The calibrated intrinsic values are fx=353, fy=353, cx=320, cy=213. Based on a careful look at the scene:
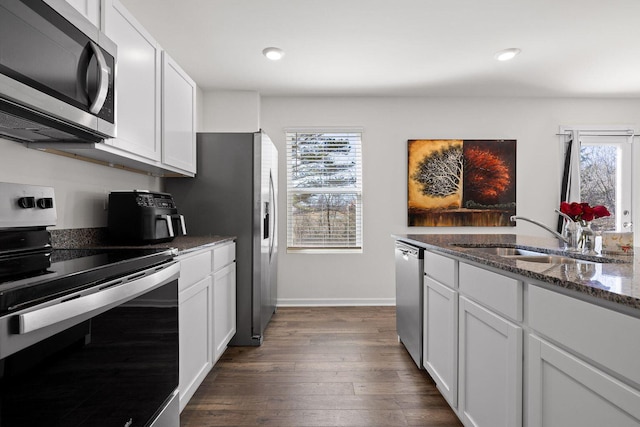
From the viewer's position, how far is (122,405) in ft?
3.85

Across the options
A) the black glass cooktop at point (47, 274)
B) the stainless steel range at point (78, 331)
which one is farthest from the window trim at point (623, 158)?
the black glass cooktop at point (47, 274)

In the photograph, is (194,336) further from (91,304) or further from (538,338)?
(538,338)

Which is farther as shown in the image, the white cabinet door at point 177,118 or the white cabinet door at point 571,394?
the white cabinet door at point 177,118

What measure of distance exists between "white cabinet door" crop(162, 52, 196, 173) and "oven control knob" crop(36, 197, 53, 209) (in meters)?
0.81

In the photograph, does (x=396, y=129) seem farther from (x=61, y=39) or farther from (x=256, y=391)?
(x=61, y=39)

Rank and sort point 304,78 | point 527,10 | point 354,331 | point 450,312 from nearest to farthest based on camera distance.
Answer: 1. point 450,312
2. point 527,10
3. point 354,331
4. point 304,78

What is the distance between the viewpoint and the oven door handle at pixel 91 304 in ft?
2.61

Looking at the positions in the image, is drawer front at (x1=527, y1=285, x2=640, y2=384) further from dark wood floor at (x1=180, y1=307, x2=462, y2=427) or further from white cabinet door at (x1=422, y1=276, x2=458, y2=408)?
dark wood floor at (x1=180, y1=307, x2=462, y2=427)

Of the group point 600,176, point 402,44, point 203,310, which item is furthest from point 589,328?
point 600,176

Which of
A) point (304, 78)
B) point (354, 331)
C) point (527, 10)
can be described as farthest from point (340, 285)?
Result: point (527, 10)

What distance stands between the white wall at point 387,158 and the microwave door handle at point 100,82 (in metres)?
2.83

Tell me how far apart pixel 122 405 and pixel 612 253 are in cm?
211

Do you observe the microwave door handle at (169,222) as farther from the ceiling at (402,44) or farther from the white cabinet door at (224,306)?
the ceiling at (402,44)

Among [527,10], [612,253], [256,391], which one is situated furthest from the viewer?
[527,10]
